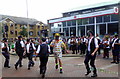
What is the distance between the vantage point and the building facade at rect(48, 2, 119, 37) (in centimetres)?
1973

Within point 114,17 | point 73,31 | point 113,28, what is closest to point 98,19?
point 114,17

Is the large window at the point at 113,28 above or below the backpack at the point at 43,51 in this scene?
above

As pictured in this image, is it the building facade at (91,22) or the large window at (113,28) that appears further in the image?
the large window at (113,28)

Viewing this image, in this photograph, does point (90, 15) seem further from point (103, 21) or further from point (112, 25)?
point (112, 25)

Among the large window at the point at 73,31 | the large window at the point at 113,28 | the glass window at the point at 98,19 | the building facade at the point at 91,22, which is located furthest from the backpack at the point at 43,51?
the large window at the point at 73,31

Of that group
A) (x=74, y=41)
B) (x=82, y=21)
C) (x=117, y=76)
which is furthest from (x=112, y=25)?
(x=117, y=76)

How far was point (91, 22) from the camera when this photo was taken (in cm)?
2278

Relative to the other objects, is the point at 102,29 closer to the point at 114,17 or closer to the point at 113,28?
the point at 113,28

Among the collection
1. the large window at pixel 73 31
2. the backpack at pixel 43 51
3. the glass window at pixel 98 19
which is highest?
the glass window at pixel 98 19

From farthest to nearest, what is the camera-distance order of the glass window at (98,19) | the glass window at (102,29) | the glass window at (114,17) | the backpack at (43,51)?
the glass window at (102,29)
the glass window at (98,19)
the glass window at (114,17)
the backpack at (43,51)

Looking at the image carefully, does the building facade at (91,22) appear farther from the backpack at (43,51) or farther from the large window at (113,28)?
the backpack at (43,51)

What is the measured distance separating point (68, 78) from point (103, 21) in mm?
17396

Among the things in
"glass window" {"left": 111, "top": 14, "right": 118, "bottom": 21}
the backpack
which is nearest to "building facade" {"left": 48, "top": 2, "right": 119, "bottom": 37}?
Result: "glass window" {"left": 111, "top": 14, "right": 118, "bottom": 21}

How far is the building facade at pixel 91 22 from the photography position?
19734mm
